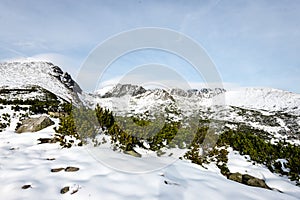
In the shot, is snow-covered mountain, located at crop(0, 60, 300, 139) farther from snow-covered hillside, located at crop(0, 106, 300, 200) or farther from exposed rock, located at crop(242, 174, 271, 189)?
snow-covered hillside, located at crop(0, 106, 300, 200)

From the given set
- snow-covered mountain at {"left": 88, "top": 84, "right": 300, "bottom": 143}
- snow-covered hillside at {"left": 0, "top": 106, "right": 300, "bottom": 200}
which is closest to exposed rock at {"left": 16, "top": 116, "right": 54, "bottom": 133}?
snow-covered mountain at {"left": 88, "top": 84, "right": 300, "bottom": 143}

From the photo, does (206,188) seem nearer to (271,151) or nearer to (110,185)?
(110,185)

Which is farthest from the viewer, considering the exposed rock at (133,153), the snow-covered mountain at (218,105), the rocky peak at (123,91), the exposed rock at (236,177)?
the snow-covered mountain at (218,105)

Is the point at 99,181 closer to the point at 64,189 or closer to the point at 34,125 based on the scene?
Result: the point at 64,189

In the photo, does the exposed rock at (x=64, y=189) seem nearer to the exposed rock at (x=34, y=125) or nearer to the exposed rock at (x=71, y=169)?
the exposed rock at (x=71, y=169)

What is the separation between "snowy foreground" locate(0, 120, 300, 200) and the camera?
4.02m

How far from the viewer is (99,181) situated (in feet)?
14.5

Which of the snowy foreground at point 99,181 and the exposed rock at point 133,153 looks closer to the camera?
the snowy foreground at point 99,181

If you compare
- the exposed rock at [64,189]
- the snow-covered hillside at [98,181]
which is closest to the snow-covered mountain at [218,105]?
the snow-covered hillside at [98,181]

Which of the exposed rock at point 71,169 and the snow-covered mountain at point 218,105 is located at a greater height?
the snow-covered mountain at point 218,105

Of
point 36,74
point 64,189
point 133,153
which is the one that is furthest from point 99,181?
point 36,74

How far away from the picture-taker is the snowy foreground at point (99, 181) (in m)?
4.02

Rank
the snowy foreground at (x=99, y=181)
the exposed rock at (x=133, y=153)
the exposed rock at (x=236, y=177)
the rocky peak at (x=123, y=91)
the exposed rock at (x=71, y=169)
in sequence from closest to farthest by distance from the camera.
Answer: the snowy foreground at (x=99, y=181) < the exposed rock at (x=71, y=169) < the exposed rock at (x=236, y=177) < the exposed rock at (x=133, y=153) < the rocky peak at (x=123, y=91)

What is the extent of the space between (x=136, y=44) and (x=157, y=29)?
925 millimetres
